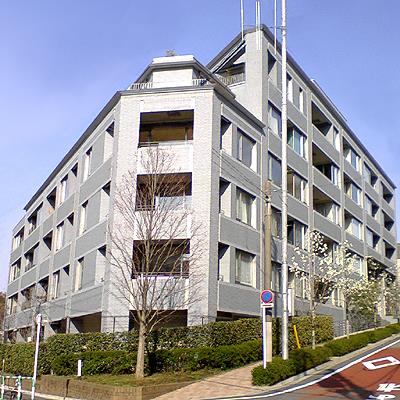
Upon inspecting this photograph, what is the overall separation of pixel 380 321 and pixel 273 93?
80.2ft

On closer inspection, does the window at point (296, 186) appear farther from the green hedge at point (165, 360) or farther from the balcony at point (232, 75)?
the green hedge at point (165, 360)

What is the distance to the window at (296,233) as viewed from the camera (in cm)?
3738

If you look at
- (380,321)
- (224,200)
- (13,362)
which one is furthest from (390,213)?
(13,362)

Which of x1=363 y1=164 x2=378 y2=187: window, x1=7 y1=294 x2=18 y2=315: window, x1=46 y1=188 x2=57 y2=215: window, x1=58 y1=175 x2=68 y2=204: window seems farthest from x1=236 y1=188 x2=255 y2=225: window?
x1=7 y1=294 x2=18 y2=315: window

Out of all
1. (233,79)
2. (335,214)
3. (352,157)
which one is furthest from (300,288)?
(352,157)

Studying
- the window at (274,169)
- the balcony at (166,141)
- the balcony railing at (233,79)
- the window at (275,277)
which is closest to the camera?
the balcony at (166,141)

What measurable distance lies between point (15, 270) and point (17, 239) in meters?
4.01

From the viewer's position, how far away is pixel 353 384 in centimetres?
1945

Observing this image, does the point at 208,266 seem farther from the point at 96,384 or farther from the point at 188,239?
the point at 96,384

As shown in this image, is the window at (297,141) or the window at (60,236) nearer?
the window at (297,141)

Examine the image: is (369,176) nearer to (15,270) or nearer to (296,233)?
(296,233)

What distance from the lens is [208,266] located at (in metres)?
26.9

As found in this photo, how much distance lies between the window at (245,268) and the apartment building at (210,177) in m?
0.05

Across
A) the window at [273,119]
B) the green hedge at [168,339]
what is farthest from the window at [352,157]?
the green hedge at [168,339]
